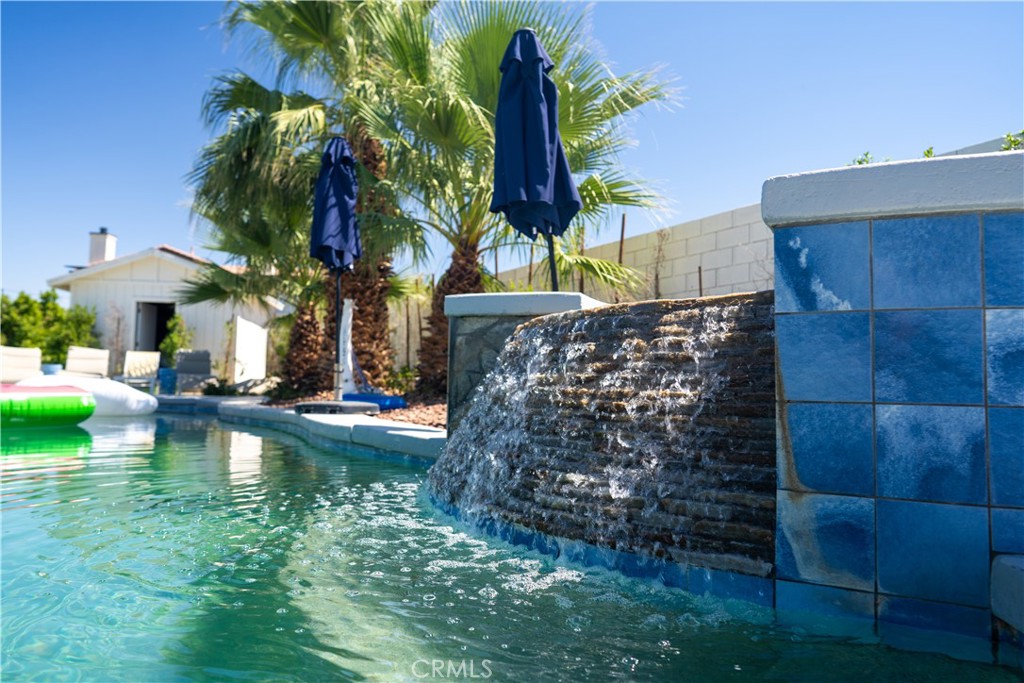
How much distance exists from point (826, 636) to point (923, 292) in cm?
123

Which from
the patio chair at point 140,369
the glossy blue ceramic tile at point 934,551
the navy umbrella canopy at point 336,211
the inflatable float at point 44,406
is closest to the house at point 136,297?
the patio chair at point 140,369

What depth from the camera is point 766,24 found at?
7.02m

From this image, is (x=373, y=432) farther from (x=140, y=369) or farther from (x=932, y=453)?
(x=140, y=369)

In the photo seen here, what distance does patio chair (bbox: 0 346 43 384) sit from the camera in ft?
40.5

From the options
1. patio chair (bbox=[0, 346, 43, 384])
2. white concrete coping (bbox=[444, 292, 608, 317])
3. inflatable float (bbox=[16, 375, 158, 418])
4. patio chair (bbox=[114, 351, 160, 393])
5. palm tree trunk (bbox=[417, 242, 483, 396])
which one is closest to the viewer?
white concrete coping (bbox=[444, 292, 608, 317])

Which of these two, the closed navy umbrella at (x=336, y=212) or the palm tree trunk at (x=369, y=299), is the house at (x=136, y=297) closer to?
the palm tree trunk at (x=369, y=299)

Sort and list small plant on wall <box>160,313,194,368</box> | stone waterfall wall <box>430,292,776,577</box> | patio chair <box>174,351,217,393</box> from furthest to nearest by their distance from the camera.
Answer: small plant on wall <box>160,313,194,368</box> < patio chair <box>174,351,217,393</box> < stone waterfall wall <box>430,292,776,577</box>

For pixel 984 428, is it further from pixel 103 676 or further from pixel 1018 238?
pixel 103 676

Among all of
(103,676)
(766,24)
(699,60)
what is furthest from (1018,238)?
(699,60)

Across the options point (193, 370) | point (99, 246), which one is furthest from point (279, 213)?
point (99, 246)

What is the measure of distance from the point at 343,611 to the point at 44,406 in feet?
26.9

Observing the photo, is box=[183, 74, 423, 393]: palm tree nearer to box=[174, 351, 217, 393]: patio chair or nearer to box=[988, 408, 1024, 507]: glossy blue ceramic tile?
box=[174, 351, 217, 393]: patio chair

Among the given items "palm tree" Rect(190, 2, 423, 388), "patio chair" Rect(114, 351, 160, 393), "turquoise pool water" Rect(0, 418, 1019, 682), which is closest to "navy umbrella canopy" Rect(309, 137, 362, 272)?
"palm tree" Rect(190, 2, 423, 388)

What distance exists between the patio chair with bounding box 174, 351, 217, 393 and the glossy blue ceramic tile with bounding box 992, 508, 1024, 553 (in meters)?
17.6
